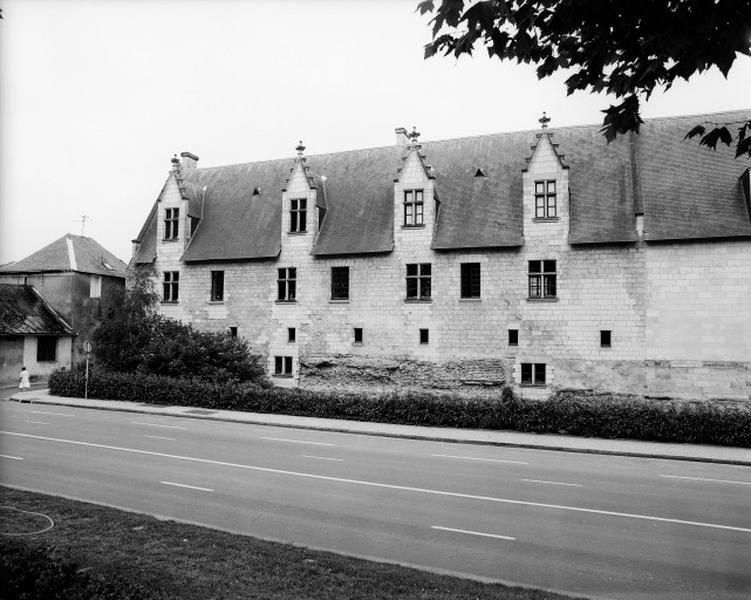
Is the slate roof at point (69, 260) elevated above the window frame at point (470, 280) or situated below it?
above

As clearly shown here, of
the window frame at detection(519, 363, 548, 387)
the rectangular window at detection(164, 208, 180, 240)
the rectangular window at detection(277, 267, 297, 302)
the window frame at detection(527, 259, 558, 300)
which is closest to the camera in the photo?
the window frame at detection(519, 363, 548, 387)

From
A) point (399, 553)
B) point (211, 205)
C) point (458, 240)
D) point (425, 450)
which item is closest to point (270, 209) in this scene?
point (211, 205)

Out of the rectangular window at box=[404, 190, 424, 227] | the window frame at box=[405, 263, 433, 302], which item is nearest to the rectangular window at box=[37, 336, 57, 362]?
the window frame at box=[405, 263, 433, 302]

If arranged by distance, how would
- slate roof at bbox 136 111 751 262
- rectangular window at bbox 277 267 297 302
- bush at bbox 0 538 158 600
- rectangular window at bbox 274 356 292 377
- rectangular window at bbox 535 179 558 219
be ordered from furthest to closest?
rectangular window at bbox 277 267 297 302, rectangular window at bbox 274 356 292 377, rectangular window at bbox 535 179 558 219, slate roof at bbox 136 111 751 262, bush at bbox 0 538 158 600

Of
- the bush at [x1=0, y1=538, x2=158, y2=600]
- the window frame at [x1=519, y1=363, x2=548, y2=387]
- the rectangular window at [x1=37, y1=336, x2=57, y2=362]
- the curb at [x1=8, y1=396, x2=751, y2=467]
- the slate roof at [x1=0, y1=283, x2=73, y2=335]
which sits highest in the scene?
the slate roof at [x1=0, y1=283, x2=73, y2=335]

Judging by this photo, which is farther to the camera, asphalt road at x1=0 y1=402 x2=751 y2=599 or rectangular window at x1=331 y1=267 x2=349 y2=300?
rectangular window at x1=331 y1=267 x2=349 y2=300

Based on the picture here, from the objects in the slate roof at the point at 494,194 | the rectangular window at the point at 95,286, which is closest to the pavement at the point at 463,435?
the slate roof at the point at 494,194

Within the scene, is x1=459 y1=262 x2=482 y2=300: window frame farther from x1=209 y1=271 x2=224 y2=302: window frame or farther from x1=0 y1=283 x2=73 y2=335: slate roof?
x1=0 y1=283 x2=73 y2=335: slate roof

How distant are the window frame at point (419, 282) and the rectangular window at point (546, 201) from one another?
6.23 meters

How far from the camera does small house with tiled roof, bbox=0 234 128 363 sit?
137 ft

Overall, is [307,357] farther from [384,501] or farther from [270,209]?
[384,501]

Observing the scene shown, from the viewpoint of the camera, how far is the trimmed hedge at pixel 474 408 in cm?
2205

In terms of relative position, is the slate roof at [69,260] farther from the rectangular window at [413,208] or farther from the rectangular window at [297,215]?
the rectangular window at [413,208]

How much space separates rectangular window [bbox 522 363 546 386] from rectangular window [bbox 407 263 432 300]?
20.7 ft
